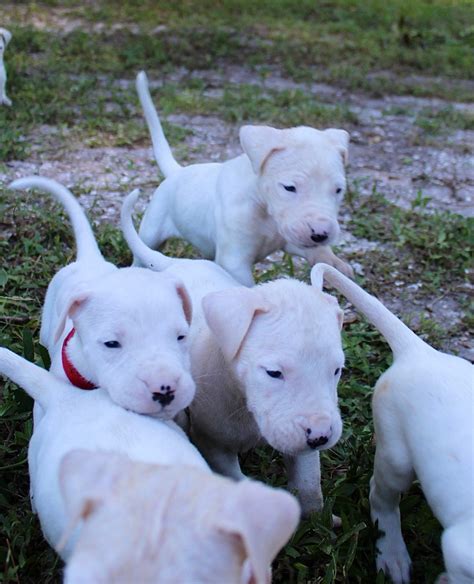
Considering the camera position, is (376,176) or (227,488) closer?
(227,488)

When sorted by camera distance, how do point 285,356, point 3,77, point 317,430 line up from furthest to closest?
point 3,77 < point 285,356 < point 317,430

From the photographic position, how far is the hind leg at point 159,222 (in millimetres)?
4672

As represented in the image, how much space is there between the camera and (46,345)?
374cm

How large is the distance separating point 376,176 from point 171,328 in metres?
4.30

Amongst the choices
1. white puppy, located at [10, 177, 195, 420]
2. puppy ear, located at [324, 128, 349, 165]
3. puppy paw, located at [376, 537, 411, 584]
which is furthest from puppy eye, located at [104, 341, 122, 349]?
puppy ear, located at [324, 128, 349, 165]

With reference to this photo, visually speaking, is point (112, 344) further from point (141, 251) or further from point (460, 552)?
point (460, 552)

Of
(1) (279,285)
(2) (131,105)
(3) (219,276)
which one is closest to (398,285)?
(3) (219,276)

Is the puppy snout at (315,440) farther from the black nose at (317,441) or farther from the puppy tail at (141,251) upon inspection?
the puppy tail at (141,251)

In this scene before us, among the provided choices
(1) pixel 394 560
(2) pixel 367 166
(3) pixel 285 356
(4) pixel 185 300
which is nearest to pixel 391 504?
(1) pixel 394 560

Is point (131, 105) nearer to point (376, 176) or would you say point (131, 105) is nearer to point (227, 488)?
point (376, 176)

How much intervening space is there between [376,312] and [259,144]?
1130mm

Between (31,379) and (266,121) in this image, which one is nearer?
(31,379)

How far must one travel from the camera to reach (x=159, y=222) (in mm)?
4691

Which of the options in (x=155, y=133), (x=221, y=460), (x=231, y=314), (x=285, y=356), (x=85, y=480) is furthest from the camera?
(x=155, y=133)
